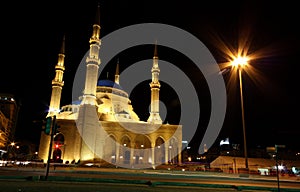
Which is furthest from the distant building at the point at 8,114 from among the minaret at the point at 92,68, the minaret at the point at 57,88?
the minaret at the point at 92,68

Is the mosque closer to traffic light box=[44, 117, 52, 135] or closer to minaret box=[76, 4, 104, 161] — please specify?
minaret box=[76, 4, 104, 161]

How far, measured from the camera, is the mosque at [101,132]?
160 feet

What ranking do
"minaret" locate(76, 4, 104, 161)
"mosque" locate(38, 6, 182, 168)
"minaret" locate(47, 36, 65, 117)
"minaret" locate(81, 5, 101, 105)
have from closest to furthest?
"minaret" locate(76, 4, 104, 161) → "mosque" locate(38, 6, 182, 168) → "minaret" locate(81, 5, 101, 105) → "minaret" locate(47, 36, 65, 117)

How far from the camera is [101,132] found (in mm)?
53375

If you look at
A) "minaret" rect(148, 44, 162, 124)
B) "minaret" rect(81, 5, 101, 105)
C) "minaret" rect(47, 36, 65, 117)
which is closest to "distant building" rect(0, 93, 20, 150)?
"minaret" rect(47, 36, 65, 117)

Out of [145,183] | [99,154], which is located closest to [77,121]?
[99,154]

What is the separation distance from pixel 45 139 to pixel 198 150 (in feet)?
228

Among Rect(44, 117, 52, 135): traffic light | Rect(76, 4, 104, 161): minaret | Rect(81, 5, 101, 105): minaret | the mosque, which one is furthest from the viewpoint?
Rect(81, 5, 101, 105): minaret

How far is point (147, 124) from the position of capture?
57000 millimetres

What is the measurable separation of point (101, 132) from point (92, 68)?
13.6 metres

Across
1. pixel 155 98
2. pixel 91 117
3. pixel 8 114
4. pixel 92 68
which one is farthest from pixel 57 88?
pixel 8 114

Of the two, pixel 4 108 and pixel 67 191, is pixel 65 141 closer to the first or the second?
pixel 4 108

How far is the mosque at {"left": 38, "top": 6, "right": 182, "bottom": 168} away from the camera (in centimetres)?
4869

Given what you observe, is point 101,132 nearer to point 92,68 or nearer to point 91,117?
Result: point 91,117
